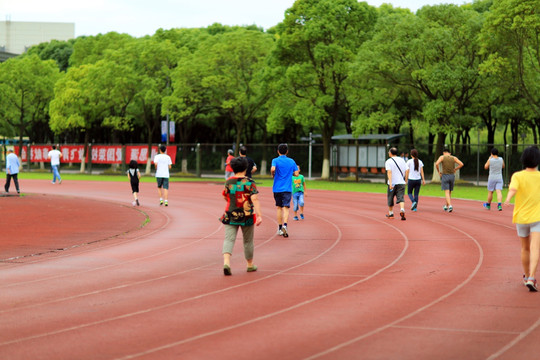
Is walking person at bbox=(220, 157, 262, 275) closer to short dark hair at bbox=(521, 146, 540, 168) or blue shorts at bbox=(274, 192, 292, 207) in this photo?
short dark hair at bbox=(521, 146, 540, 168)

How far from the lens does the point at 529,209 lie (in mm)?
8695

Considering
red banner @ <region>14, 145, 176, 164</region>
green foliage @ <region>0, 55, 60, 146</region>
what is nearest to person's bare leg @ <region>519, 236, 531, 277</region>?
red banner @ <region>14, 145, 176, 164</region>

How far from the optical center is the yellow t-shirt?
341 inches

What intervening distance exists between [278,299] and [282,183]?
702 cm

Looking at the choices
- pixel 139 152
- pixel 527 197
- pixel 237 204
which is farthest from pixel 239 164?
pixel 139 152

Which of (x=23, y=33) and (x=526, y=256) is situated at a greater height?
(x=23, y=33)

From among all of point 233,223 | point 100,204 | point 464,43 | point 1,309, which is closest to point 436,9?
point 464,43

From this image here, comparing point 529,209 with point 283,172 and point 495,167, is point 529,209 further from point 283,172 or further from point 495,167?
point 495,167

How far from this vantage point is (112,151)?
198ft

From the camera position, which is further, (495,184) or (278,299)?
(495,184)

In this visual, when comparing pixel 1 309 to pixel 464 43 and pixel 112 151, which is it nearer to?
pixel 464 43

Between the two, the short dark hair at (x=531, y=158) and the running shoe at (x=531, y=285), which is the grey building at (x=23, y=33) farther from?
the running shoe at (x=531, y=285)

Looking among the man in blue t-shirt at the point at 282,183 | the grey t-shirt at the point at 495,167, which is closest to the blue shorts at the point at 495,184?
the grey t-shirt at the point at 495,167

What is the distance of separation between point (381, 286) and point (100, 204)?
1642cm
